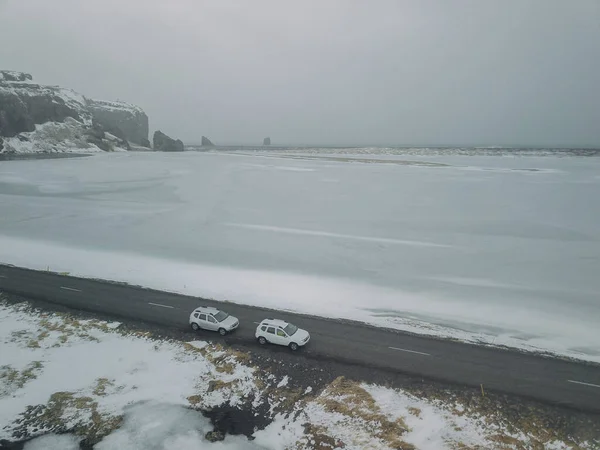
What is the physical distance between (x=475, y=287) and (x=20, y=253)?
36.4m

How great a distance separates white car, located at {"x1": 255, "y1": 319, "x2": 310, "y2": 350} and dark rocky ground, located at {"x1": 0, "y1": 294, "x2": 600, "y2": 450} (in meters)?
0.38

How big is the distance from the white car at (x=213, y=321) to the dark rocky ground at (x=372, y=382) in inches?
23.1

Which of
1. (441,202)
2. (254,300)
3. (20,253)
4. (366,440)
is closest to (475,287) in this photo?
(254,300)

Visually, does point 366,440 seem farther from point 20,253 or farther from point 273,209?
point 273,209

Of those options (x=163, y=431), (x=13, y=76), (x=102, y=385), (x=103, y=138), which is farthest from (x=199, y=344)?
(x=13, y=76)

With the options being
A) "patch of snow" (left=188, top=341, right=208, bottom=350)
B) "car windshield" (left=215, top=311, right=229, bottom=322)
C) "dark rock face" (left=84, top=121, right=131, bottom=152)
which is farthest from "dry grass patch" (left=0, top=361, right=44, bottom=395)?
"dark rock face" (left=84, top=121, right=131, bottom=152)

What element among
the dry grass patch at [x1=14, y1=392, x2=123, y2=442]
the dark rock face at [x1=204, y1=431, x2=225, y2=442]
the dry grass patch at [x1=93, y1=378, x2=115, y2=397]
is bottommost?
the dry grass patch at [x1=93, y1=378, x2=115, y2=397]

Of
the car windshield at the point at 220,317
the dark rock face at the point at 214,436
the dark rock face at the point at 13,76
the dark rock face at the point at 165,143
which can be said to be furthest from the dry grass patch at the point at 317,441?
the dark rock face at the point at 13,76

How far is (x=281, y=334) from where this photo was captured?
722 inches

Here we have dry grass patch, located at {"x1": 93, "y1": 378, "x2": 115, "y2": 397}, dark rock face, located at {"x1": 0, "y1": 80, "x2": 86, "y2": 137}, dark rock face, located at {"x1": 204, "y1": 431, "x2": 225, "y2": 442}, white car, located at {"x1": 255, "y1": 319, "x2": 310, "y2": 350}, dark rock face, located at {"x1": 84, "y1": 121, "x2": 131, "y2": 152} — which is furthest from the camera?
dark rock face, located at {"x1": 84, "y1": 121, "x2": 131, "y2": 152}

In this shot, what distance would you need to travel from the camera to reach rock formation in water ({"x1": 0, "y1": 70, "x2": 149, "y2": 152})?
122m

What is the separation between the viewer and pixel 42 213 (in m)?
45.4

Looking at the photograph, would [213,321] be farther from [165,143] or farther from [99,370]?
[165,143]

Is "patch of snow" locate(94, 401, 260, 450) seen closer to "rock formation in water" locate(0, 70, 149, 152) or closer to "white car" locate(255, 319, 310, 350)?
"white car" locate(255, 319, 310, 350)
